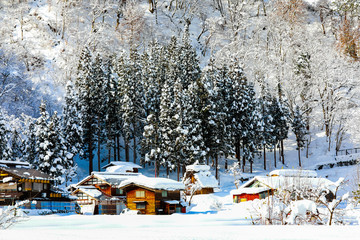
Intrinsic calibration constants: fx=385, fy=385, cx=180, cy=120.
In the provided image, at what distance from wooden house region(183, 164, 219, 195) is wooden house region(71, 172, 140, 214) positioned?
851cm

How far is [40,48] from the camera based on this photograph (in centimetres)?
8019

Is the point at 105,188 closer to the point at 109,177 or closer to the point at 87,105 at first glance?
the point at 109,177

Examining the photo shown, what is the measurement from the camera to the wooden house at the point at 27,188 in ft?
132

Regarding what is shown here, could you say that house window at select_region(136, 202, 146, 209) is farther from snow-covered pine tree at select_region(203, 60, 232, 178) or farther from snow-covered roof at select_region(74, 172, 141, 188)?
snow-covered pine tree at select_region(203, 60, 232, 178)

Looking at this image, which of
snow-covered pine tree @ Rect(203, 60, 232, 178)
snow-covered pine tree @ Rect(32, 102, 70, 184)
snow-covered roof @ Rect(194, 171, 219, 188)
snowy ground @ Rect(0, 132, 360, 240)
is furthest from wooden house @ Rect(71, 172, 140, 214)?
snow-covered pine tree @ Rect(203, 60, 232, 178)

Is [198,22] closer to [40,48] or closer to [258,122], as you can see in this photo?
[40,48]

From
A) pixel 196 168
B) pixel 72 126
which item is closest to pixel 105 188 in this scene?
pixel 72 126

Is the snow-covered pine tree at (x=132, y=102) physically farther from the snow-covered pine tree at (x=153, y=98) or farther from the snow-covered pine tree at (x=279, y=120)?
the snow-covered pine tree at (x=279, y=120)

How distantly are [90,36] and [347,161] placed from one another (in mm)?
54560

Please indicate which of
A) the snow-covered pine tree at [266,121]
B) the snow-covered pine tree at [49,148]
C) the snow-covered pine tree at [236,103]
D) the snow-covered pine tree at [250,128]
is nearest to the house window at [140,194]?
the snow-covered pine tree at [49,148]

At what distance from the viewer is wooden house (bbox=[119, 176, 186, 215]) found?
4269 cm

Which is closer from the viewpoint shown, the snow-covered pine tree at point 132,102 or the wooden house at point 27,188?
the wooden house at point 27,188

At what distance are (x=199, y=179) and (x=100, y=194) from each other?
12.7 metres

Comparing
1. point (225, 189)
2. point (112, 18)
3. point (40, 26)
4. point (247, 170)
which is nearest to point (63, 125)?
point (225, 189)
